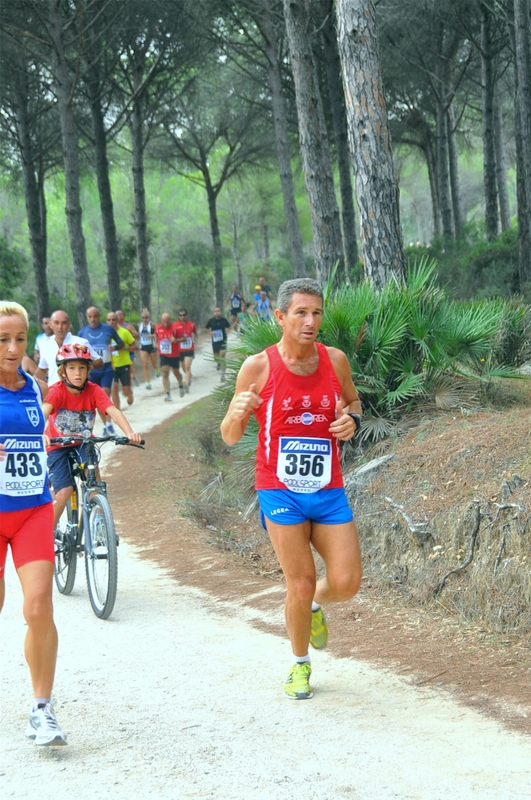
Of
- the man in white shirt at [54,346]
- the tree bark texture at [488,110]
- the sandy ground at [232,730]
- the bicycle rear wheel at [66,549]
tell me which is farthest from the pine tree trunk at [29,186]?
the sandy ground at [232,730]

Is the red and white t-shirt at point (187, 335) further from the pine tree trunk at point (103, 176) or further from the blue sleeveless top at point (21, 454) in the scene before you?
the blue sleeveless top at point (21, 454)

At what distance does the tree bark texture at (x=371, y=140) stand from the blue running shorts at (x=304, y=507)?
21.2 ft

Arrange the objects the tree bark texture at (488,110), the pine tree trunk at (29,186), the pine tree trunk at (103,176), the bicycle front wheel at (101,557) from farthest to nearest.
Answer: the pine tree trunk at (29,186) < the pine tree trunk at (103,176) < the tree bark texture at (488,110) < the bicycle front wheel at (101,557)

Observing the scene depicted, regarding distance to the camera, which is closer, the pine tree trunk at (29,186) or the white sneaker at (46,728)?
the white sneaker at (46,728)

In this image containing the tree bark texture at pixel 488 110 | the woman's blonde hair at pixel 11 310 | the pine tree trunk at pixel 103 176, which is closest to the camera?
the woman's blonde hair at pixel 11 310

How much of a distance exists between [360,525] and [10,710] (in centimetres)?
338

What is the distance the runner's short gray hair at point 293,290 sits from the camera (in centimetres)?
470

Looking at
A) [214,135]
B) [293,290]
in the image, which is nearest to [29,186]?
[214,135]

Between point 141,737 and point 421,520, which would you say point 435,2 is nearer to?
point 421,520

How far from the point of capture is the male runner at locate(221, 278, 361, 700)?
15.1 feet

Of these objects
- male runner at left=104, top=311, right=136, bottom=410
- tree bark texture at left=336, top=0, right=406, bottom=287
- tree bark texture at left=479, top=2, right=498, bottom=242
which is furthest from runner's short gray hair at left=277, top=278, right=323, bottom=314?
tree bark texture at left=479, top=2, right=498, bottom=242

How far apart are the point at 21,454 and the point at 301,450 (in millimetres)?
1320

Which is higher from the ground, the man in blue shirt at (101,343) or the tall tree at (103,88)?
the tall tree at (103,88)

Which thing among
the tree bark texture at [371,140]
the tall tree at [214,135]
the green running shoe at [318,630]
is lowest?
the green running shoe at [318,630]
